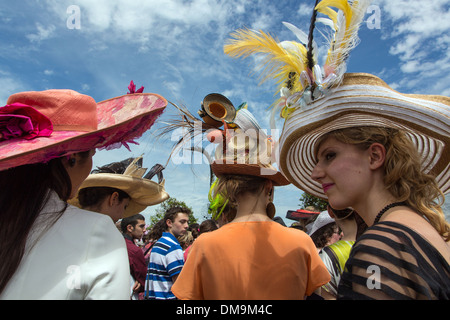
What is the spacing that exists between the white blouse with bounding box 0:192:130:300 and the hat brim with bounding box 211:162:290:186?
52.3 inches

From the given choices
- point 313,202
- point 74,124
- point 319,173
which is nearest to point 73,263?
point 74,124

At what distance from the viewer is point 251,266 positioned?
2.04 m

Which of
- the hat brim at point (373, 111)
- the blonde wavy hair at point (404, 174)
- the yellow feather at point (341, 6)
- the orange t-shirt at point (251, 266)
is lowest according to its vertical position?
the orange t-shirt at point (251, 266)

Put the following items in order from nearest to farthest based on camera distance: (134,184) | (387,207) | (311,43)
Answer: (387,207), (311,43), (134,184)

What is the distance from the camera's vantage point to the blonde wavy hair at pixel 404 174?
1.46 metres

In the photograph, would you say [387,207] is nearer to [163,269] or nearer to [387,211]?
[387,211]

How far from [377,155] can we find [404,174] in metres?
0.16

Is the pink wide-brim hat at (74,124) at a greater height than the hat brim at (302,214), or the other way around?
the hat brim at (302,214)

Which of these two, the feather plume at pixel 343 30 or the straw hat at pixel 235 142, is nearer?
the feather plume at pixel 343 30

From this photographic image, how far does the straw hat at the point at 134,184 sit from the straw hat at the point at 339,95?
2126mm

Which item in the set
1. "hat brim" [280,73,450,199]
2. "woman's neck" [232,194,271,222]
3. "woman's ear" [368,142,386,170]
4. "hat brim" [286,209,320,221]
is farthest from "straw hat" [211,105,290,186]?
"hat brim" [286,209,320,221]

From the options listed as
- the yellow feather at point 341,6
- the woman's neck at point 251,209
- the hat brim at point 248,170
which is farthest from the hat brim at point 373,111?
the woman's neck at point 251,209

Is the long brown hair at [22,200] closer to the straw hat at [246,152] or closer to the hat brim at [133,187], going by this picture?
the straw hat at [246,152]
